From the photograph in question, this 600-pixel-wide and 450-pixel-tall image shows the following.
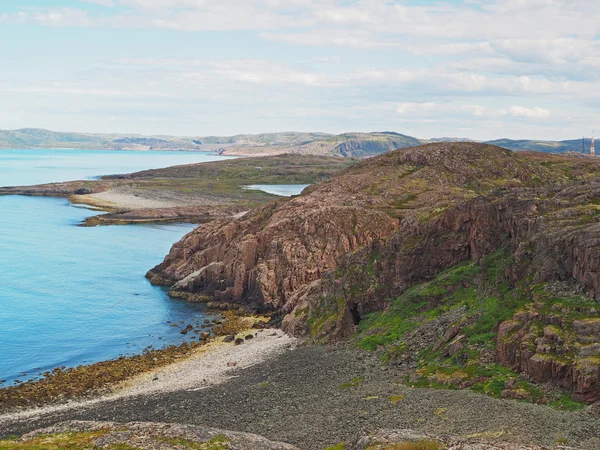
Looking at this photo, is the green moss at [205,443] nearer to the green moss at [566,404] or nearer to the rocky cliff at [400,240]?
the green moss at [566,404]

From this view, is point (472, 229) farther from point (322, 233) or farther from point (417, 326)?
point (322, 233)

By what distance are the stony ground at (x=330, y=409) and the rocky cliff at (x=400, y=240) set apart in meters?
5.40

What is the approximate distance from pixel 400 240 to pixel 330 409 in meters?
37.5

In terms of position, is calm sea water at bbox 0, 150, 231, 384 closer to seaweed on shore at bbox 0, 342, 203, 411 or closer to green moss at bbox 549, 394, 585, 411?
seaweed on shore at bbox 0, 342, 203, 411

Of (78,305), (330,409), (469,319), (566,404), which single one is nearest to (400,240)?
(469,319)

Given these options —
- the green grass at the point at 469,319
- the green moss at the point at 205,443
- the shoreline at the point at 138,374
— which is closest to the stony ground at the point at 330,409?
the green grass at the point at 469,319

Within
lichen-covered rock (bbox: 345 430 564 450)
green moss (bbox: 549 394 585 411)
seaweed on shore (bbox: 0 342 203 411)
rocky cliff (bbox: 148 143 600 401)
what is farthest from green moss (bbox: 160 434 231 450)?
seaweed on shore (bbox: 0 342 203 411)

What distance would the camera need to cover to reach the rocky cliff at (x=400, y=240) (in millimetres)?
61031

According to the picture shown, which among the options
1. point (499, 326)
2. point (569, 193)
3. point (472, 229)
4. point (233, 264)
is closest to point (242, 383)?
point (499, 326)

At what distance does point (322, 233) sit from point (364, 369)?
184 ft

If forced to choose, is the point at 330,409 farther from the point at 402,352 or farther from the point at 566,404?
the point at 566,404

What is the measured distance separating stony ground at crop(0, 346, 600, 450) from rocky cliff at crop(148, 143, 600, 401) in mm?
5398

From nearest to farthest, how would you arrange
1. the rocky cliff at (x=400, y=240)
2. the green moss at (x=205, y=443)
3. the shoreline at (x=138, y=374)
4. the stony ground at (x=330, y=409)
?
the stony ground at (x=330, y=409) < the green moss at (x=205, y=443) < the rocky cliff at (x=400, y=240) < the shoreline at (x=138, y=374)

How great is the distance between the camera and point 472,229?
80625 millimetres
